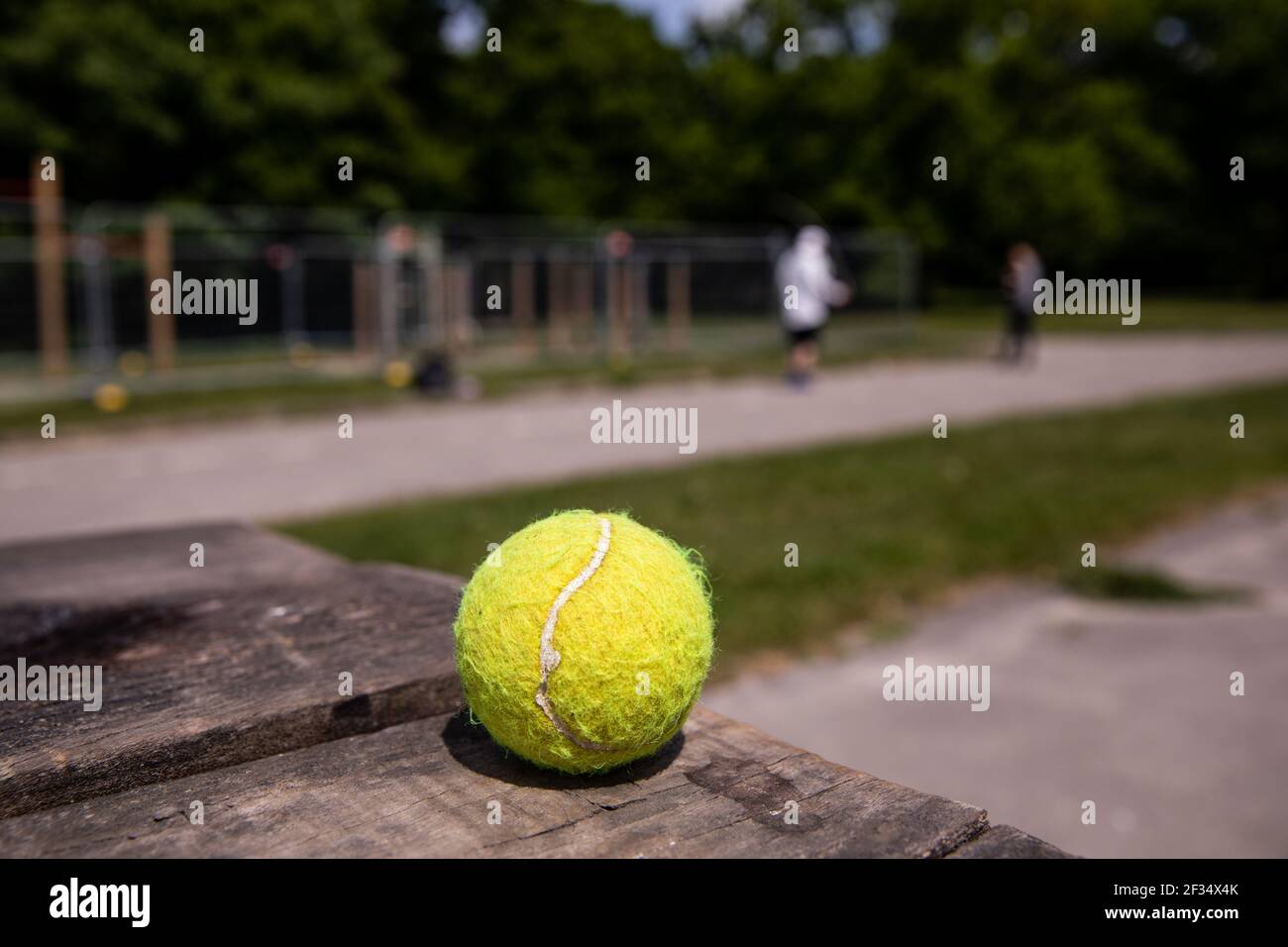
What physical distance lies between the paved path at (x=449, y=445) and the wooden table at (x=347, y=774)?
6.39 meters

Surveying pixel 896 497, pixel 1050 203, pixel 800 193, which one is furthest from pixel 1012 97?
pixel 896 497

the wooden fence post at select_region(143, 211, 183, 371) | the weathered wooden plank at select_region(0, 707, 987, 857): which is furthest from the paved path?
the weathered wooden plank at select_region(0, 707, 987, 857)

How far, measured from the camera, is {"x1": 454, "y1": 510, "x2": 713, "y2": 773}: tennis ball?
6.72 feet

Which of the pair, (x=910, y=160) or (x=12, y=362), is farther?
(x=910, y=160)

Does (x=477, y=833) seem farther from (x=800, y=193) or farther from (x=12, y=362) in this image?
(x=800, y=193)

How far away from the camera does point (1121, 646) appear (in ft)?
19.7

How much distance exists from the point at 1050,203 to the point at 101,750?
51988 millimetres

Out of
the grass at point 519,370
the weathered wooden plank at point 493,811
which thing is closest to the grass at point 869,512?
the weathered wooden plank at point 493,811

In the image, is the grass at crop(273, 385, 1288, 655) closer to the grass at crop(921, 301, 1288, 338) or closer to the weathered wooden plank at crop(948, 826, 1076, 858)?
the weathered wooden plank at crop(948, 826, 1076, 858)

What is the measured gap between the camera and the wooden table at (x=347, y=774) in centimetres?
179

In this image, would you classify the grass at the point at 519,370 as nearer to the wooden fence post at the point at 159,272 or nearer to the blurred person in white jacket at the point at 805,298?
the wooden fence post at the point at 159,272

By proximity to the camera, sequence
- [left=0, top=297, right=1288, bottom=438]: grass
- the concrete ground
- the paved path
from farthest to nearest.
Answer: [left=0, top=297, right=1288, bottom=438]: grass → the paved path → the concrete ground

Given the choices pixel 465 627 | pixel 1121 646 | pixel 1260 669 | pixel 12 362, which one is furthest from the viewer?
pixel 12 362

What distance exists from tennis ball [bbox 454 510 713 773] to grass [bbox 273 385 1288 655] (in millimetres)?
3109
